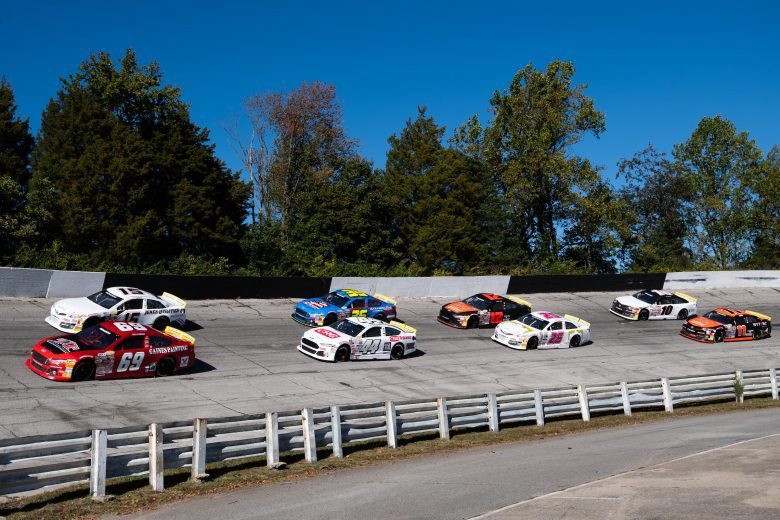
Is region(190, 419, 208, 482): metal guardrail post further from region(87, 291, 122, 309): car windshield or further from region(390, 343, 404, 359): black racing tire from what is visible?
region(390, 343, 404, 359): black racing tire

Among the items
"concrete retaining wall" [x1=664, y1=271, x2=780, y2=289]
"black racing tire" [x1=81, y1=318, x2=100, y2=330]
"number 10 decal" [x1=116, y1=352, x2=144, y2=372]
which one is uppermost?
"concrete retaining wall" [x1=664, y1=271, x2=780, y2=289]

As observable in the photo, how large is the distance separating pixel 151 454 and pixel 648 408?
51.6 feet

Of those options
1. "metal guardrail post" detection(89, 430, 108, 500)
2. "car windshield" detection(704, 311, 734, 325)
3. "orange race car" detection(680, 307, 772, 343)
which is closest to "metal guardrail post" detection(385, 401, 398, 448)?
"metal guardrail post" detection(89, 430, 108, 500)

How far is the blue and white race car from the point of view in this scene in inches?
1115

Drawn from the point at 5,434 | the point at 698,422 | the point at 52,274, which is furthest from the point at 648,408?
the point at 52,274

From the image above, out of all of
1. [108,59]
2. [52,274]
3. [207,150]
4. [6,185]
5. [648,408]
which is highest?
[108,59]

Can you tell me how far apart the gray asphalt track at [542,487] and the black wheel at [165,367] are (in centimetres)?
832

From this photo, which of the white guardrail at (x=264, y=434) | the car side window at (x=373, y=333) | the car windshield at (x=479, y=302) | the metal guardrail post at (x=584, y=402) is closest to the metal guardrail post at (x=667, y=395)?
the white guardrail at (x=264, y=434)

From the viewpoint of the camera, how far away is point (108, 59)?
4616cm

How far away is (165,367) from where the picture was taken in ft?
64.7

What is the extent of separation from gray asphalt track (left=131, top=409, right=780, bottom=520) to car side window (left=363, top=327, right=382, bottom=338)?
8637mm

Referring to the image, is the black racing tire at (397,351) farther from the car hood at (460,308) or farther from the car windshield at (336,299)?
the car hood at (460,308)

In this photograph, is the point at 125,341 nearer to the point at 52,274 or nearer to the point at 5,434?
the point at 5,434

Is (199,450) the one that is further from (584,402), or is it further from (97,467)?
(584,402)
